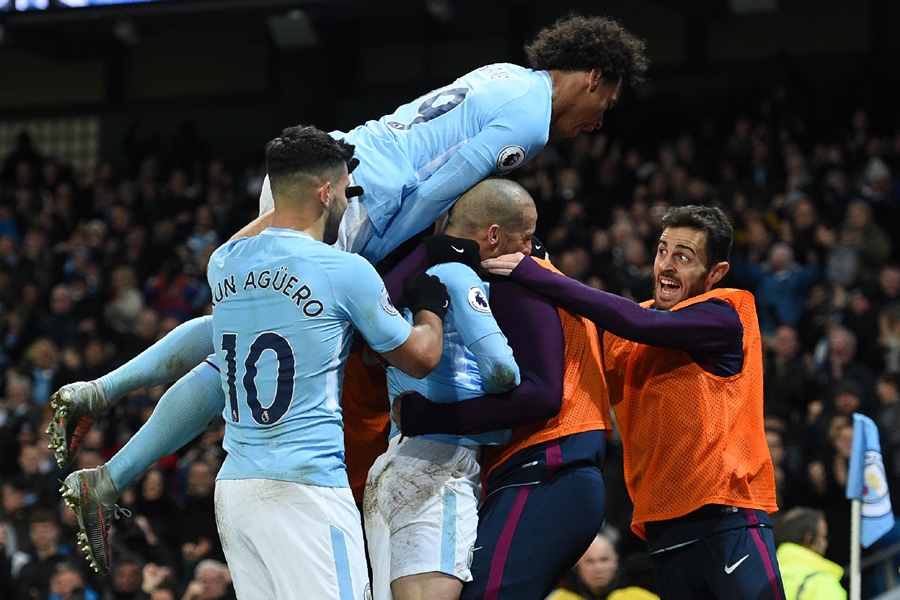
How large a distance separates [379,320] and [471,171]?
75 centimetres

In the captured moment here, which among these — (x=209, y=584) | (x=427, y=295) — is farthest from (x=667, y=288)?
(x=209, y=584)

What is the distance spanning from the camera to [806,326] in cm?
987

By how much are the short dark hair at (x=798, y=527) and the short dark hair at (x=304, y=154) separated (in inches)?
156

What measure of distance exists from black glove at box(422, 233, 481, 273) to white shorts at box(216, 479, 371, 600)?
82 cm

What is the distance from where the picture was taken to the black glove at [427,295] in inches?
160

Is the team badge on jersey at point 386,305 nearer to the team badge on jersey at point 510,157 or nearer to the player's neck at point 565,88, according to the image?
the team badge on jersey at point 510,157

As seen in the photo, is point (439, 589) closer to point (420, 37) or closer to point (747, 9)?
point (747, 9)

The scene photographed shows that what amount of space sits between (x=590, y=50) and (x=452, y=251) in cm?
94

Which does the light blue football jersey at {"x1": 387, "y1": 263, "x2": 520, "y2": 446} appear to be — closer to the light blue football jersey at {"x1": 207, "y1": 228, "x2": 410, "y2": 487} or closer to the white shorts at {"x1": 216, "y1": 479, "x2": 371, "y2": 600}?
the light blue football jersey at {"x1": 207, "y1": 228, "x2": 410, "y2": 487}

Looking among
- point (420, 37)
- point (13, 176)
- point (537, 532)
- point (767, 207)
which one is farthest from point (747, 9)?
point (537, 532)

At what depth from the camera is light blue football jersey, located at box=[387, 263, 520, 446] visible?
4.08m

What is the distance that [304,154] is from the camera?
13.2 feet

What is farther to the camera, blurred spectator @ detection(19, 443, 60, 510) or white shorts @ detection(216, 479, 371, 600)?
blurred spectator @ detection(19, 443, 60, 510)

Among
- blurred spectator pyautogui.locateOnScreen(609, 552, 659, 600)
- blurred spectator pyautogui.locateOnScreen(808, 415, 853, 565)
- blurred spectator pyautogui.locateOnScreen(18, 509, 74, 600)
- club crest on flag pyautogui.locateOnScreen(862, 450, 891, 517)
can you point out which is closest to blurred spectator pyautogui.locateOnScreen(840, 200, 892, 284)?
blurred spectator pyautogui.locateOnScreen(808, 415, 853, 565)
